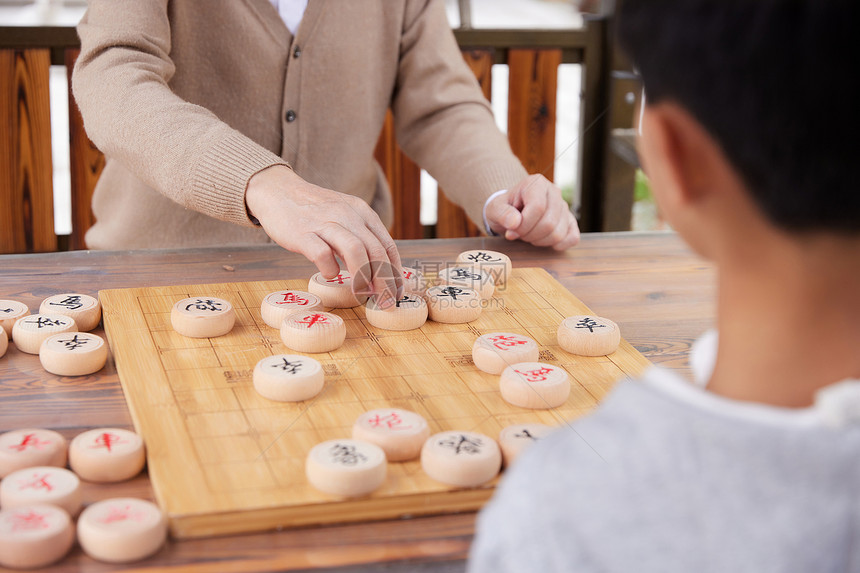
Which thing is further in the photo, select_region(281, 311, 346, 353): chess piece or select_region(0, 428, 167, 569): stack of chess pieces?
select_region(281, 311, 346, 353): chess piece

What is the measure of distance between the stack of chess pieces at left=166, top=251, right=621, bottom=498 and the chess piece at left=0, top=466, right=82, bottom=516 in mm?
204

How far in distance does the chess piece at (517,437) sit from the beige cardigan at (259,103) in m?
0.59

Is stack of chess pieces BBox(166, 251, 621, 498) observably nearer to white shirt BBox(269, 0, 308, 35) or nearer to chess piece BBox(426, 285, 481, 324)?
chess piece BBox(426, 285, 481, 324)

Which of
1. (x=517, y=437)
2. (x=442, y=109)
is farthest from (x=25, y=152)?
(x=517, y=437)

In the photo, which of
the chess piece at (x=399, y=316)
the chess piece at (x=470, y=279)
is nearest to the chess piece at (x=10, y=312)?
the chess piece at (x=399, y=316)

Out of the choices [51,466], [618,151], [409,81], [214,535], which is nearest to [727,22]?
[214,535]

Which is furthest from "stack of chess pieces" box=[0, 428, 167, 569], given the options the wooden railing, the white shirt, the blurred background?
the blurred background

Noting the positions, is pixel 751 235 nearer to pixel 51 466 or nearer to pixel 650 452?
pixel 650 452

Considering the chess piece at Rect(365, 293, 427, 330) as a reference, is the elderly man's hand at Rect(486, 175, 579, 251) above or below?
above

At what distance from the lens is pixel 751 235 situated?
20.1 inches

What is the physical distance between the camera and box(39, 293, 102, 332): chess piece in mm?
1138

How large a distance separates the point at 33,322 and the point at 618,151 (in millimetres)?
2189

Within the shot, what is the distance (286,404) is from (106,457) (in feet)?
0.69

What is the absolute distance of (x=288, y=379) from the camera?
0.93 meters
